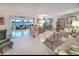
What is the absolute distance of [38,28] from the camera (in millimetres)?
2729

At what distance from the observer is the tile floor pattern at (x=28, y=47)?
2.71 metres

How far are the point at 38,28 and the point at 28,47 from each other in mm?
376

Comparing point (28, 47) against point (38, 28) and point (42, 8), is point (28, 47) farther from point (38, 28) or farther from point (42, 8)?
point (42, 8)

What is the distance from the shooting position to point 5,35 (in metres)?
2.70

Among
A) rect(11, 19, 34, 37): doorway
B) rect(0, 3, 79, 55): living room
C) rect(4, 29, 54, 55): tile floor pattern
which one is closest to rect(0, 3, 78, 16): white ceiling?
rect(0, 3, 79, 55): living room

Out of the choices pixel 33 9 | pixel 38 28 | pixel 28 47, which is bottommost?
pixel 28 47

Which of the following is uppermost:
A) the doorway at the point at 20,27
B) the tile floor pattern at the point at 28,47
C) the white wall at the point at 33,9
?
the white wall at the point at 33,9

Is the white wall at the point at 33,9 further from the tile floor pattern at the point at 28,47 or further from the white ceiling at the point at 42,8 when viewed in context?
the tile floor pattern at the point at 28,47

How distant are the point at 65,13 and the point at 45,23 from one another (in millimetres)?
387

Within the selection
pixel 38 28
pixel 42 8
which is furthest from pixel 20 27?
pixel 42 8

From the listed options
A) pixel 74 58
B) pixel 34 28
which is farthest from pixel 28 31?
pixel 74 58

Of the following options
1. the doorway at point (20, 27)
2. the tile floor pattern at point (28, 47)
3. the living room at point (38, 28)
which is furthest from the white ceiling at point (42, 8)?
the tile floor pattern at point (28, 47)

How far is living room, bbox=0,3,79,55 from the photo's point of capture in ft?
8.81

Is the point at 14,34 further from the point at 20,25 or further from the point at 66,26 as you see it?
the point at 66,26
